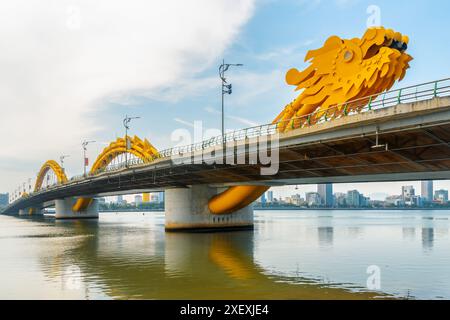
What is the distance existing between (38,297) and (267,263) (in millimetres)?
17272

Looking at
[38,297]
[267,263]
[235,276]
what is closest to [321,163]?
[267,263]

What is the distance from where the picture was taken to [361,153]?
120 ft

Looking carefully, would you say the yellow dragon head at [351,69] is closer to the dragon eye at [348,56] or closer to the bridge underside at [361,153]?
the dragon eye at [348,56]

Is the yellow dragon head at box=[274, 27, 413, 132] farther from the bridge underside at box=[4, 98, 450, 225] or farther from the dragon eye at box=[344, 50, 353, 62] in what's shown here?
the bridge underside at box=[4, 98, 450, 225]

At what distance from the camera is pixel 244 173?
176ft

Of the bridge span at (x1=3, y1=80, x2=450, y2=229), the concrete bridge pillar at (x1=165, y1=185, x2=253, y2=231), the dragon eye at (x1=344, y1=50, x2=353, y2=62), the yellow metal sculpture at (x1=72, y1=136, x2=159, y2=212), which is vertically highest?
the dragon eye at (x1=344, y1=50, x2=353, y2=62)

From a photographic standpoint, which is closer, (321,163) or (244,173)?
(321,163)

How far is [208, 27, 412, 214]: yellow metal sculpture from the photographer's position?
45906 millimetres

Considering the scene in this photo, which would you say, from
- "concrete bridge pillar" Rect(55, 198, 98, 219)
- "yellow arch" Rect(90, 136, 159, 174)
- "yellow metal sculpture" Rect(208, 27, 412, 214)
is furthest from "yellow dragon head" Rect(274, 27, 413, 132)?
"concrete bridge pillar" Rect(55, 198, 98, 219)

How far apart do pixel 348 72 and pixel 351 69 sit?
0.47 m

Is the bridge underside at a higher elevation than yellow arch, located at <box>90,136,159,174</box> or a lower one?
lower

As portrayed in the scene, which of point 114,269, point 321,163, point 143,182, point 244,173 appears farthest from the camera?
point 143,182

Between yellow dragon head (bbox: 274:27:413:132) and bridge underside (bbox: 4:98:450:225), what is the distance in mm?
4697
